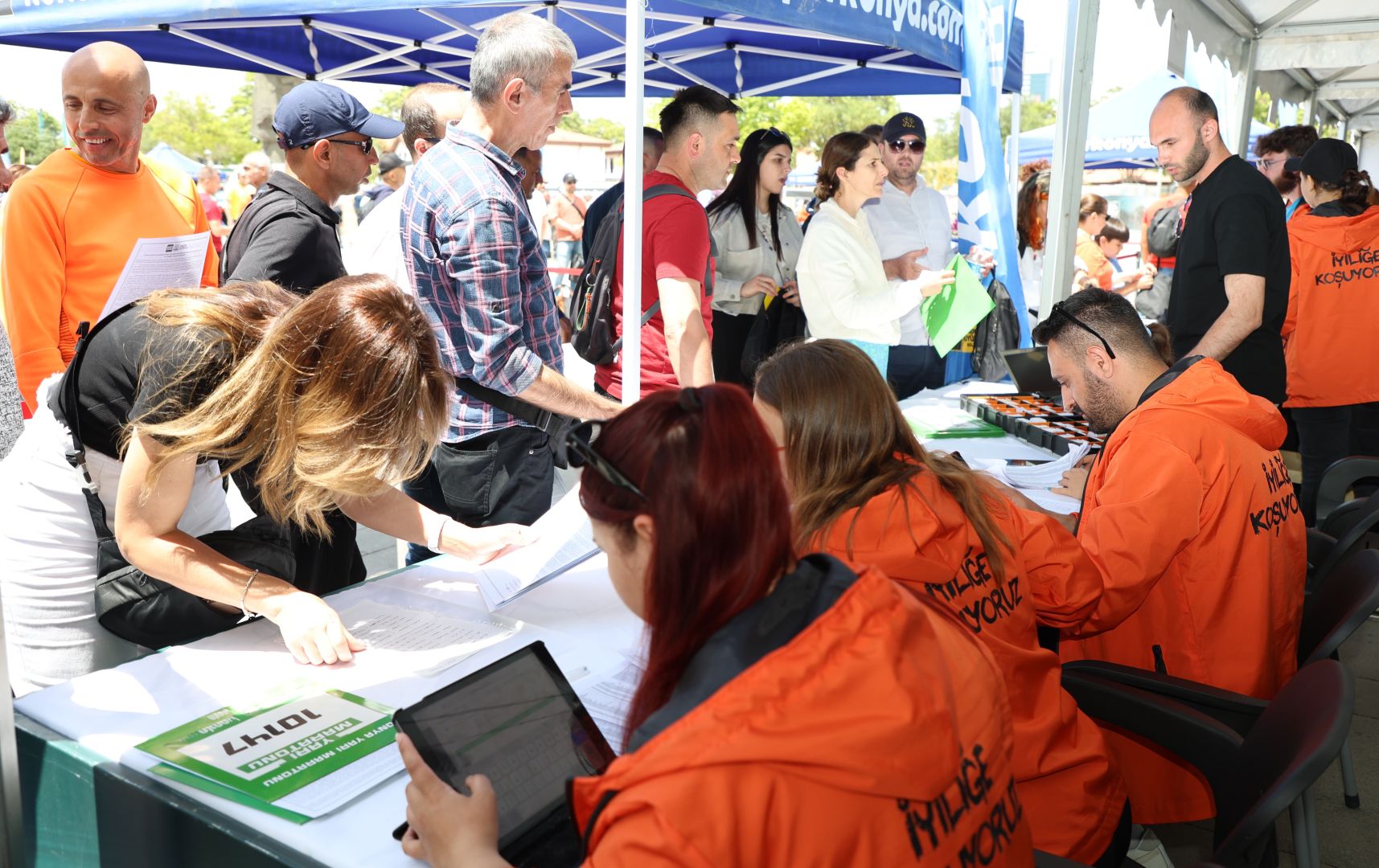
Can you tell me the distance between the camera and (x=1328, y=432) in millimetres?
4348

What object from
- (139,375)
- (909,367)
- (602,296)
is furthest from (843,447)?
(909,367)

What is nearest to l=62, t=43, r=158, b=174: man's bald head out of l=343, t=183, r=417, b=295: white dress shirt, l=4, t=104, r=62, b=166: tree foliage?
l=343, t=183, r=417, b=295: white dress shirt

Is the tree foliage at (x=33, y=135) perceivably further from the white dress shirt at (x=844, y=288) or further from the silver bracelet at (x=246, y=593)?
the silver bracelet at (x=246, y=593)

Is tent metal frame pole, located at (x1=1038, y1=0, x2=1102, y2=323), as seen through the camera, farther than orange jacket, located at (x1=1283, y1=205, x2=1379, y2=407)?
Yes

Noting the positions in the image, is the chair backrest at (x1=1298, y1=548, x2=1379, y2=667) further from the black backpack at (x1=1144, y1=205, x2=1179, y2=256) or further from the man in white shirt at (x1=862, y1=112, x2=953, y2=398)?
the black backpack at (x1=1144, y1=205, x2=1179, y2=256)

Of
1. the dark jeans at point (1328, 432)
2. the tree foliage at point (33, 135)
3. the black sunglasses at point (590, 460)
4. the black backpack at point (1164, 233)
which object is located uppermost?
the tree foliage at point (33, 135)

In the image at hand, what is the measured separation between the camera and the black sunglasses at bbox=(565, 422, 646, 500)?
977 mm

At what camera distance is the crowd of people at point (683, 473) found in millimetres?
890

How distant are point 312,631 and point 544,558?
0.49 m

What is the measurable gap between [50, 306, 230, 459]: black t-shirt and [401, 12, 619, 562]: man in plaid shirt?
0.71 meters

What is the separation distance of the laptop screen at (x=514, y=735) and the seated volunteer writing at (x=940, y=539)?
0.47 m

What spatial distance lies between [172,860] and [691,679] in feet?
2.65

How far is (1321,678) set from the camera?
4.58 ft

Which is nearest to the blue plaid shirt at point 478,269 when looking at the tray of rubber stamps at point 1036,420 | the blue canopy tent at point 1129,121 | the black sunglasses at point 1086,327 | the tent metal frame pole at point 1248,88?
the black sunglasses at point 1086,327
